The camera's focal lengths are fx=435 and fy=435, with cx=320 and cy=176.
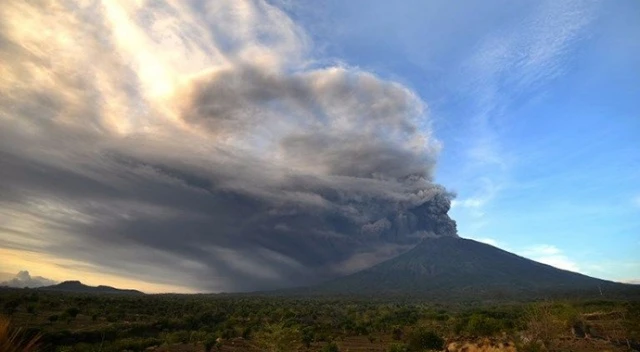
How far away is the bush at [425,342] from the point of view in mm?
36844

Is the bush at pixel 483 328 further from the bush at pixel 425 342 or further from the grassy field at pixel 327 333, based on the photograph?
the bush at pixel 425 342

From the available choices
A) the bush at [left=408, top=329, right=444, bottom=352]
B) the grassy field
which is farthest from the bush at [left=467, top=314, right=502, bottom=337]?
the bush at [left=408, top=329, right=444, bottom=352]

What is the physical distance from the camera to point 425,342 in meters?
37.5

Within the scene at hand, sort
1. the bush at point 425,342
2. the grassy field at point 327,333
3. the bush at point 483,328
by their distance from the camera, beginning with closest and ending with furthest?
the grassy field at point 327,333
the bush at point 425,342
the bush at point 483,328

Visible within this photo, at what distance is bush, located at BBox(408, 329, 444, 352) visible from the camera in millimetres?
36844

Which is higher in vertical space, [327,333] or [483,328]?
[483,328]

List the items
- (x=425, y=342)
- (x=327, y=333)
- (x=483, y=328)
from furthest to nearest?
(x=327, y=333) < (x=483, y=328) < (x=425, y=342)

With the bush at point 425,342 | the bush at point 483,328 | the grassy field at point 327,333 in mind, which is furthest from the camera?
the bush at point 483,328

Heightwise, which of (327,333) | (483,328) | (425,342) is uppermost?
(483,328)

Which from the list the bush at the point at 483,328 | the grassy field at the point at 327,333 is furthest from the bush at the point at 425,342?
the bush at the point at 483,328

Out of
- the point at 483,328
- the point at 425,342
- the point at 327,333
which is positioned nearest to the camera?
the point at 425,342

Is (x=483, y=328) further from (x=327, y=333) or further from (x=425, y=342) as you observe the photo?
(x=327, y=333)

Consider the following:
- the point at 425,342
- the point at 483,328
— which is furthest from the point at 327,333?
the point at 483,328

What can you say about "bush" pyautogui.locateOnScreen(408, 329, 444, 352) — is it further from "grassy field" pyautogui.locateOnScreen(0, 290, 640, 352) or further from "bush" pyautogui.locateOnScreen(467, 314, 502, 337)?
"bush" pyautogui.locateOnScreen(467, 314, 502, 337)
